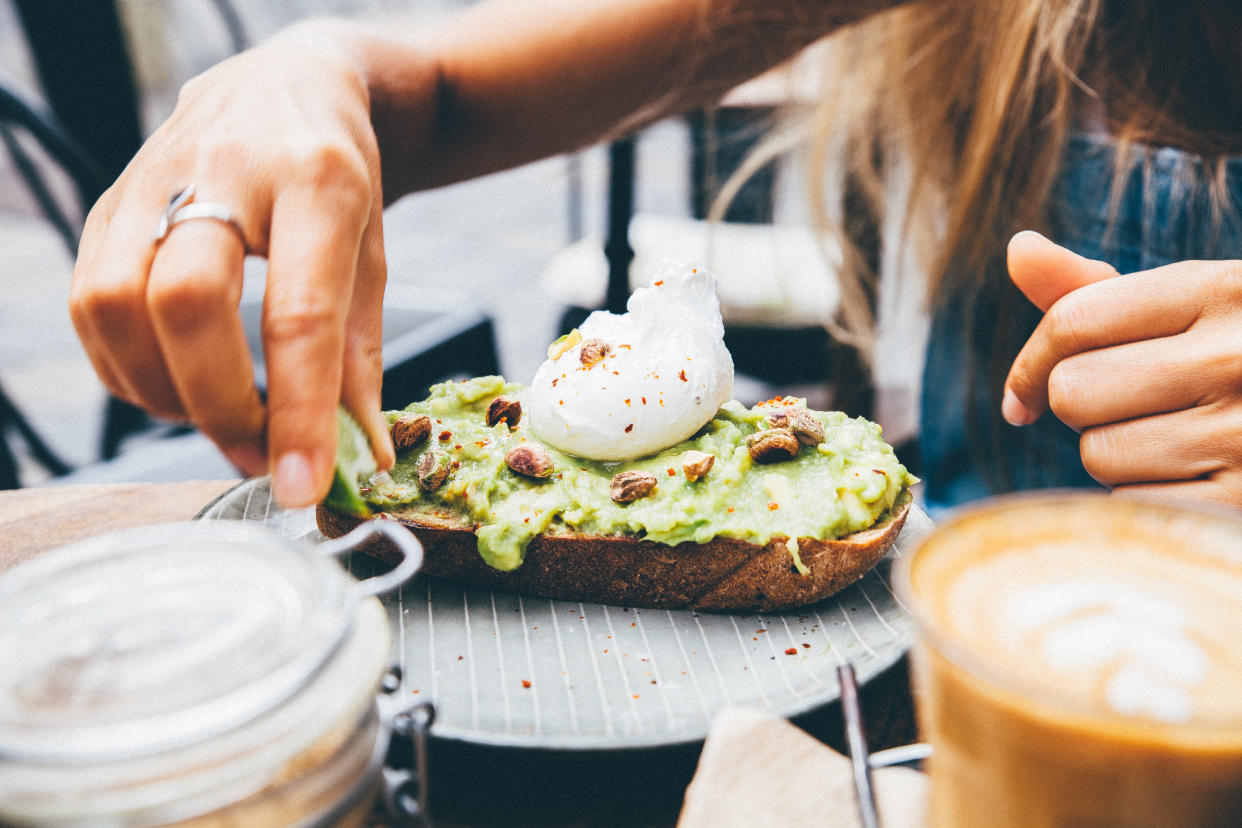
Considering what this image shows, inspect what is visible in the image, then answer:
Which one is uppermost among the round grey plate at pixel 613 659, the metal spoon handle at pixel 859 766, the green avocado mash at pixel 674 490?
the metal spoon handle at pixel 859 766

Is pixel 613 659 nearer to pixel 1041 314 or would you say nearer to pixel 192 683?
pixel 192 683

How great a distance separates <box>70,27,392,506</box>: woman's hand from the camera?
1.05 metres

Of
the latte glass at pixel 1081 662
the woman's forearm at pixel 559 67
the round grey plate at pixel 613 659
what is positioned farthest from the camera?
the woman's forearm at pixel 559 67

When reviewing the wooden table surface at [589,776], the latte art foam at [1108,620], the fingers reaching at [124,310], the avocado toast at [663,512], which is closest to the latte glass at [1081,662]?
the latte art foam at [1108,620]

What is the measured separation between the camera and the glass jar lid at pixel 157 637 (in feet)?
1.91

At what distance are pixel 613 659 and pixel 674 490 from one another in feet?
1.06

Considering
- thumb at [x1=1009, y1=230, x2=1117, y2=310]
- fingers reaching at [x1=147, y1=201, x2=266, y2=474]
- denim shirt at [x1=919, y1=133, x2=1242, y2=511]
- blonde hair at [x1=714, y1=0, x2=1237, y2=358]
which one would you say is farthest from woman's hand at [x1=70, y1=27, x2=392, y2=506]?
denim shirt at [x1=919, y1=133, x2=1242, y2=511]

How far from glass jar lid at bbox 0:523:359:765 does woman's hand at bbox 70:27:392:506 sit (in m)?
0.33

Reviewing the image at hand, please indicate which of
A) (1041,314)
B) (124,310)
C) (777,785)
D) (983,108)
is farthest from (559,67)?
(777,785)

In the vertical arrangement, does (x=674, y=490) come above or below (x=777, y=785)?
below

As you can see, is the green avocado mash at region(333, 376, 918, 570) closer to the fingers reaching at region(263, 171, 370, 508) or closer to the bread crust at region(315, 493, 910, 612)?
the bread crust at region(315, 493, 910, 612)

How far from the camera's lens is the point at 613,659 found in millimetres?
1318

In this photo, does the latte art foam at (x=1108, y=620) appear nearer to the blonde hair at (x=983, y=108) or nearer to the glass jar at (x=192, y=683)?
the glass jar at (x=192, y=683)

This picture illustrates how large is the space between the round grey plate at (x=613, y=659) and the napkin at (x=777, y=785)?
23cm
